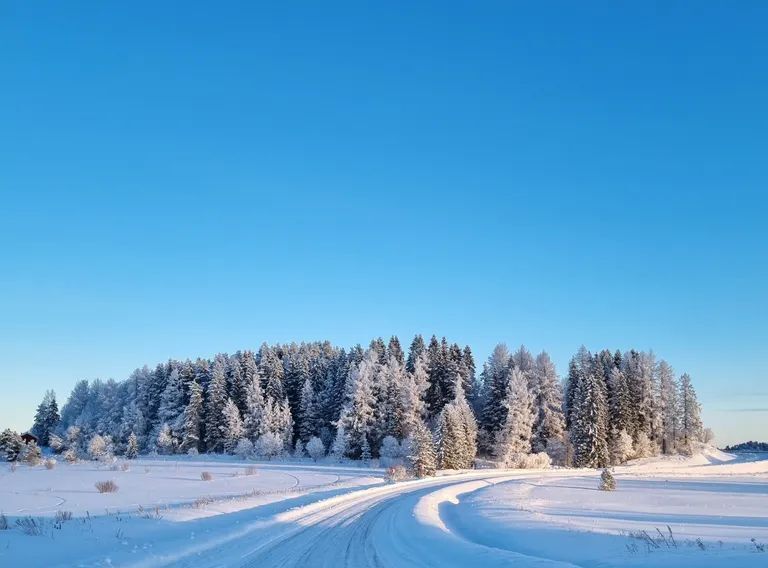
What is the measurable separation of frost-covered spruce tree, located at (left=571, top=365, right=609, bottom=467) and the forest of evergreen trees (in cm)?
13

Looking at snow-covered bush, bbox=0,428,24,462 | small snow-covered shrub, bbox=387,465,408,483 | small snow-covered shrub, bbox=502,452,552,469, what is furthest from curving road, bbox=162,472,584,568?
snow-covered bush, bbox=0,428,24,462

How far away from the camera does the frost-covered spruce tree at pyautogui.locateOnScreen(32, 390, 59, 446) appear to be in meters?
111

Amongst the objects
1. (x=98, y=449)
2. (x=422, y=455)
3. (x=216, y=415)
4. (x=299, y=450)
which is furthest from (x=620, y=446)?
(x=98, y=449)

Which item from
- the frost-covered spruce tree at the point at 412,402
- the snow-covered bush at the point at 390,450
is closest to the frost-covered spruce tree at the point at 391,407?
the frost-covered spruce tree at the point at 412,402

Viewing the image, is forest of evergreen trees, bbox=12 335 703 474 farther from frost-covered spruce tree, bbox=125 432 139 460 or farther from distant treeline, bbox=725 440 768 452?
distant treeline, bbox=725 440 768 452

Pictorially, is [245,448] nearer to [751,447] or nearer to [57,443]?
[57,443]

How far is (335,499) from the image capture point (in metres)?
27.4

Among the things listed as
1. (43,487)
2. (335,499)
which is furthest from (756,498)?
(43,487)

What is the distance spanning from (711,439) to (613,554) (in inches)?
3855

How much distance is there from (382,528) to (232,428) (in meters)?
63.4

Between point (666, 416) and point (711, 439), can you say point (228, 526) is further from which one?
point (711, 439)

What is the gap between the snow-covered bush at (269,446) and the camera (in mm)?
72875

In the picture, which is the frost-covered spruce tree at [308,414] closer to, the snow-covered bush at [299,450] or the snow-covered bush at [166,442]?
the snow-covered bush at [299,450]

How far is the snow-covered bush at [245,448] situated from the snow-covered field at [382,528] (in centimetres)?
3783
